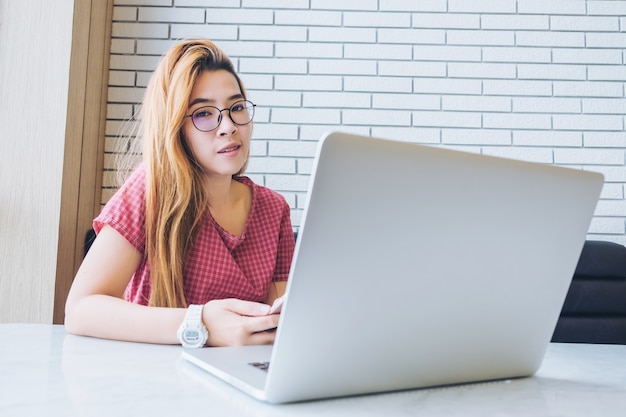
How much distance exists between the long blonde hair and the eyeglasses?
37 mm

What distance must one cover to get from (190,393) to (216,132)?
877 millimetres

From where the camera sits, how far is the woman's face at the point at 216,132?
1.40 m

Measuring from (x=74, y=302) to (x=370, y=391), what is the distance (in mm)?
700

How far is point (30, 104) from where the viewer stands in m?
2.01

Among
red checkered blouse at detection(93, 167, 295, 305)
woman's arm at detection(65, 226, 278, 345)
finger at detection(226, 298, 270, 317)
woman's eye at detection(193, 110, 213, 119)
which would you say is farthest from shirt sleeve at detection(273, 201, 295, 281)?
finger at detection(226, 298, 270, 317)

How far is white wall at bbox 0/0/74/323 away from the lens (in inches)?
78.9

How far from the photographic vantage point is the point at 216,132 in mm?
1406

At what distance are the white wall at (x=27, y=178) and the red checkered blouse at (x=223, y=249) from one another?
0.67 m

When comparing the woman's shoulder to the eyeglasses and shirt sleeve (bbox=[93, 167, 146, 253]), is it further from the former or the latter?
shirt sleeve (bbox=[93, 167, 146, 253])

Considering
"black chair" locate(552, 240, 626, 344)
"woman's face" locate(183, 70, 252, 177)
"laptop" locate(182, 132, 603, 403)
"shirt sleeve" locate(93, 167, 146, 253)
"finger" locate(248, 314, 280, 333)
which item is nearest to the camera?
"laptop" locate(182, 132, 603, 403)

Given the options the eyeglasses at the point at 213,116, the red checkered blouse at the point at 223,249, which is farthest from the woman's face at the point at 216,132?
the red checkered blouse at the point at 223,249

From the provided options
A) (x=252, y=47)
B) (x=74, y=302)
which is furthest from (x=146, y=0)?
(x=74, y=302)

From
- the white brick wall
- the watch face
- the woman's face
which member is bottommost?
the watch face

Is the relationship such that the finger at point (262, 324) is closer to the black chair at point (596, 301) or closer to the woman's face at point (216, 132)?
the woman's face at point (216, 132)
